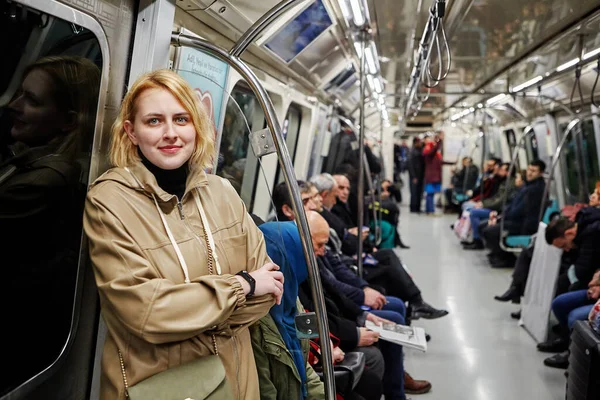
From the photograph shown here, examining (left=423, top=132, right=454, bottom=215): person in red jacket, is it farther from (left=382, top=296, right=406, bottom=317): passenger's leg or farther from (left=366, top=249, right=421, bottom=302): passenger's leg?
(left=382, top=296, right=406, bottom=317): passenger's leg

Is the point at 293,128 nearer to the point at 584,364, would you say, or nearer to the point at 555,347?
the point at 555,347

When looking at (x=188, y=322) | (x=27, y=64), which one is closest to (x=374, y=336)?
(x=188, y=322)

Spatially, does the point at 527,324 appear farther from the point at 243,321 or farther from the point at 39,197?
the point at 39,197

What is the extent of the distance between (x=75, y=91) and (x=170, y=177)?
0.41 m

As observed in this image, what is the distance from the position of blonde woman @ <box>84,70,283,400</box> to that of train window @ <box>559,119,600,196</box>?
7.18 metres

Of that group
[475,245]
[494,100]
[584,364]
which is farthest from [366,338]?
[494,100]

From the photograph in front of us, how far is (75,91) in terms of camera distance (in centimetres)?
183

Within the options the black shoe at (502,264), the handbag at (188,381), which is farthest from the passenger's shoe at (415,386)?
the black shoe at (502,264)

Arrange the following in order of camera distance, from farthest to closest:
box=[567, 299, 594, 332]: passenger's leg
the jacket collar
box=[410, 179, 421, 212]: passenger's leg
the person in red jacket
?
box=[410, 179, 421, 212]: passenger's leg
the person in red jacket
box=[567, 299, 594, 332]: passenger's leg
the jacket collar

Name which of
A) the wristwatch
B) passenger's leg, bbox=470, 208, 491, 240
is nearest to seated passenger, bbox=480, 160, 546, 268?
passenger's leg, bbox=470, 208, 491, 240

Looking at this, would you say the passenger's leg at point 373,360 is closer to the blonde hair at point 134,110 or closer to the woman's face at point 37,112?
the blonde hair at point 134,110

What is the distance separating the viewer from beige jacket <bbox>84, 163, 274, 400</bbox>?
1.55 metres

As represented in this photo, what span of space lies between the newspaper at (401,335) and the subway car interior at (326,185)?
2cm

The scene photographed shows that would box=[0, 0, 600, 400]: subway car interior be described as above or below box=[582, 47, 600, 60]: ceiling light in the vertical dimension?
below
